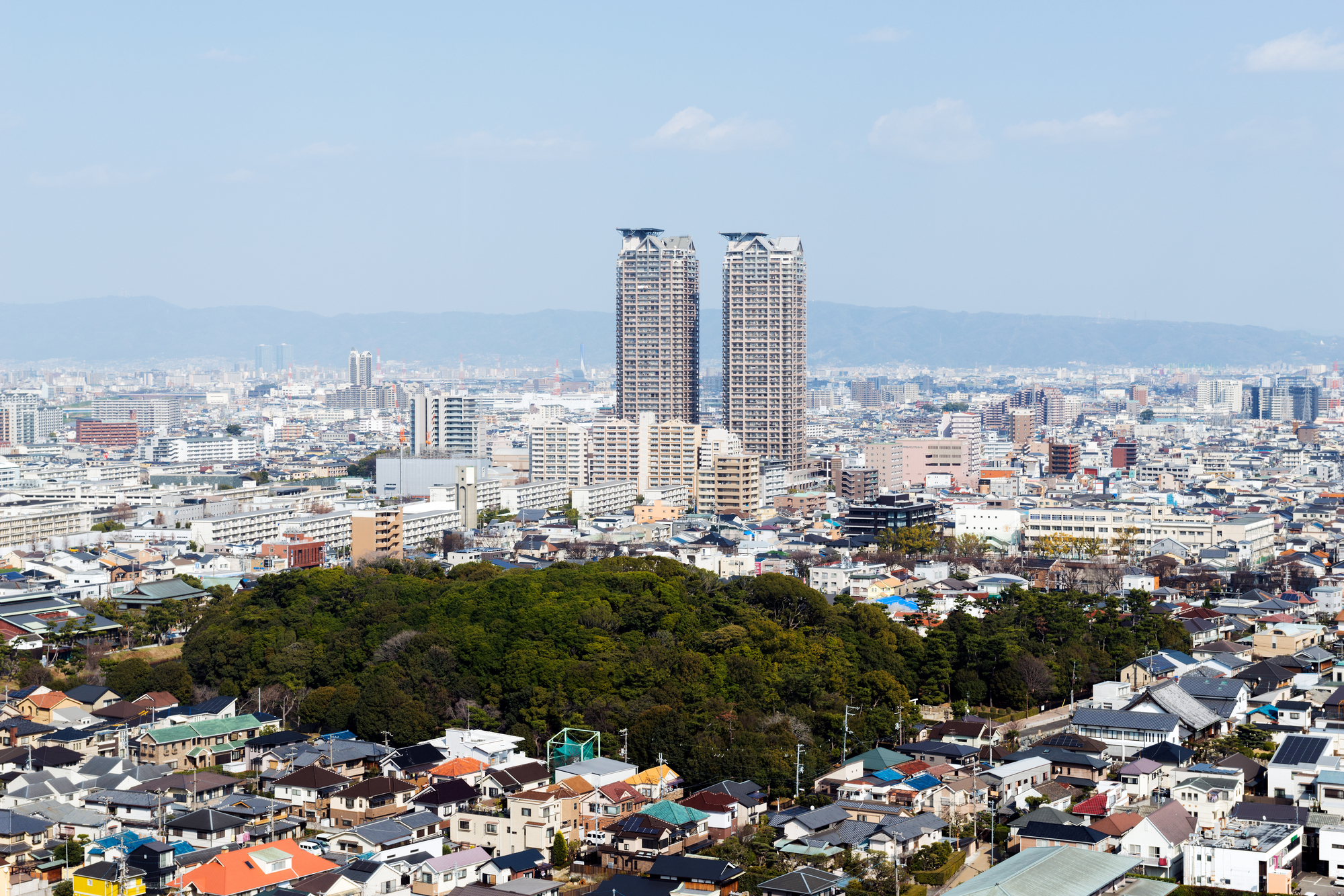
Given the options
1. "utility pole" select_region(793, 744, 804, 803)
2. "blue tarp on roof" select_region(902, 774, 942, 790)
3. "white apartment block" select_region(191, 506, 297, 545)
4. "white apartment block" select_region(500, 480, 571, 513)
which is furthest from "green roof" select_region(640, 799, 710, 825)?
"white apartment block" select_region(500, 480, 571, 513)

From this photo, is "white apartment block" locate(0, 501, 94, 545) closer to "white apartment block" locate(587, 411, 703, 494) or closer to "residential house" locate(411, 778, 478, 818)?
"white apartment block" locate(587, 411, 703, 494)

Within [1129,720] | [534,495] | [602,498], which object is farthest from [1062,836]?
[534,495]

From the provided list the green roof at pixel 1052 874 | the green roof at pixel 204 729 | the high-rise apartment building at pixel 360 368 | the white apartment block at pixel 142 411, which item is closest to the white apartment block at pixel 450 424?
the white apartment block at pixel 142 411

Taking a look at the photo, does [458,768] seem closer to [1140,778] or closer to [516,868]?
[516,868]

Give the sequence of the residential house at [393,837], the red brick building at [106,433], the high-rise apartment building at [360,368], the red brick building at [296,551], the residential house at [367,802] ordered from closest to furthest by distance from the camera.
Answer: the residential house at [393,837], the residential house at [367,802], the red brick building at [296,551], the red brick building at [106,433], the high-rise apartment building at [360,368]

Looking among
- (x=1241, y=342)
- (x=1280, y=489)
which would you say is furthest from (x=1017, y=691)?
(x=1241, y=342)

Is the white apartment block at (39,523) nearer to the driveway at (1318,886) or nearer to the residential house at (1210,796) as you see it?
the residential house at (1210,796)
